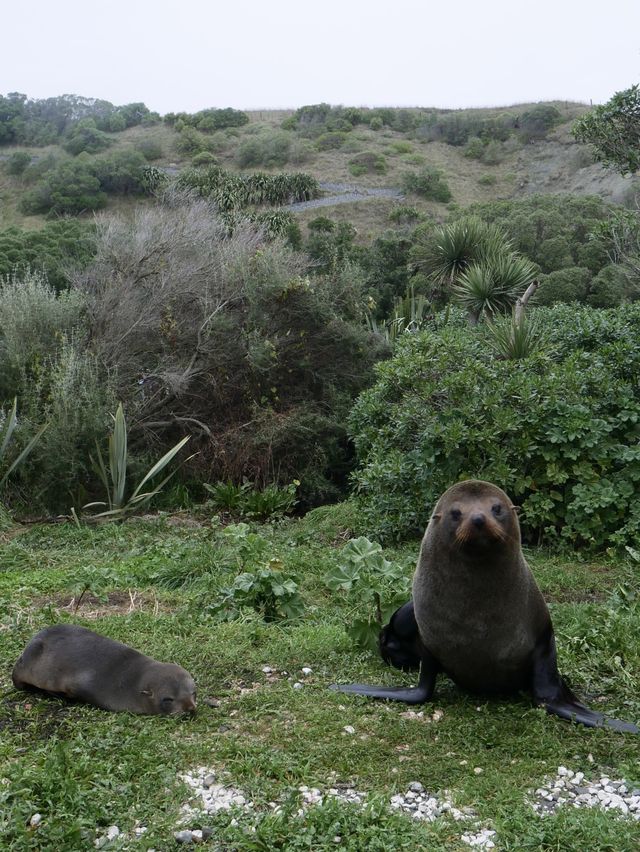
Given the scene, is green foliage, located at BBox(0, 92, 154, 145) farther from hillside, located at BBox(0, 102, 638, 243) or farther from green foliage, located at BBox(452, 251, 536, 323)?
green foliage, located at BBox(452, 251, 536, 323)

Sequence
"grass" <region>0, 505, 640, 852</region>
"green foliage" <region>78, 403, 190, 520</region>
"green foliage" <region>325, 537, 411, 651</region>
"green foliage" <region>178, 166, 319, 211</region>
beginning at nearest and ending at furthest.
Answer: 1. "grass" <region>0, 505, 640, 852</region>
2. "green foliage" <region>325, 537, 411, 651</region>
3. "green foliage" <region>78, 403, 190, 520</region>
4. "green foliage" <region>178, 166, 319, 211</region>

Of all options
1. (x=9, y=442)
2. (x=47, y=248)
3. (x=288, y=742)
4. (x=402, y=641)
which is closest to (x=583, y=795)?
(x=288, y=742)

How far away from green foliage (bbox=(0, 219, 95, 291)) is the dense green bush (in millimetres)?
16558

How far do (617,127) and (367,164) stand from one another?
4087 cm

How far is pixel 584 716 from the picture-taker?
14.3 feet

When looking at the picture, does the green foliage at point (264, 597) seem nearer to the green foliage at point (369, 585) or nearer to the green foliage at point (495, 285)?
the green foliage at point (369, 585)

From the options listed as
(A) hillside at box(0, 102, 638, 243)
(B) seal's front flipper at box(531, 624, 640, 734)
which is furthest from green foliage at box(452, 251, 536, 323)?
(A) hillside at box(0, 102, 638, 243)

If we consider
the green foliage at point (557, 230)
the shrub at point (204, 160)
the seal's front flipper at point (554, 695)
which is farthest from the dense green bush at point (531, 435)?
the shrub at point (204, 160)

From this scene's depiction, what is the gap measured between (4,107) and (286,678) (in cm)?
6472

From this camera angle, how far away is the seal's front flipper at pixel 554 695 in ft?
14.2

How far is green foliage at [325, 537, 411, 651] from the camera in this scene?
5512 millimetres

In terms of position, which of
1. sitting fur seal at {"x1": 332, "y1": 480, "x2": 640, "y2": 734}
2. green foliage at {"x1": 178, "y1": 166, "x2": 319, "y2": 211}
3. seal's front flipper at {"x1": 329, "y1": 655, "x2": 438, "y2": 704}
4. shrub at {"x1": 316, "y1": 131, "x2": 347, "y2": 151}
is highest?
shrub at {"x1": 316, "y1": 131, "x2": 347, "y2": 151}

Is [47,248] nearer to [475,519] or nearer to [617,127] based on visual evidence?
[617,127]

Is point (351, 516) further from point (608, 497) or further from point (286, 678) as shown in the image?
point (286, 678)
